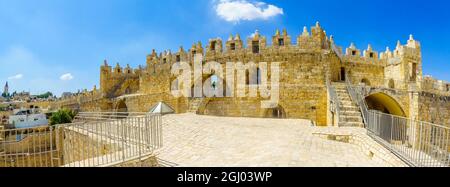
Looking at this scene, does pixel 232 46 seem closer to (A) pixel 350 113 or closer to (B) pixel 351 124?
(A) pixel 350 113

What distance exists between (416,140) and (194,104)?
13052 mm

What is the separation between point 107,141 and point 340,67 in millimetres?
16080

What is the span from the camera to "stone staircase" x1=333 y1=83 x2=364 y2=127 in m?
10.1

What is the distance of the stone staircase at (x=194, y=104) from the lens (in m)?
16.2

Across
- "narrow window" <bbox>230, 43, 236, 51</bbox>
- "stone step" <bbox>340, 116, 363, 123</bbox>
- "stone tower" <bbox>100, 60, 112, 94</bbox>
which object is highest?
"narrow window" <bbox>230, 43, 236, 51</bbox>

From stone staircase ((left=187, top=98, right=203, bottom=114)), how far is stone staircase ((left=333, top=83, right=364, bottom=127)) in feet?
27.9

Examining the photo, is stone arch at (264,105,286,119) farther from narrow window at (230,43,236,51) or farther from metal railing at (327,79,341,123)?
narrow window at (230,43,236,51)

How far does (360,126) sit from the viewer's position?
991 centimetres

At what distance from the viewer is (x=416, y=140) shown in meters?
5.06

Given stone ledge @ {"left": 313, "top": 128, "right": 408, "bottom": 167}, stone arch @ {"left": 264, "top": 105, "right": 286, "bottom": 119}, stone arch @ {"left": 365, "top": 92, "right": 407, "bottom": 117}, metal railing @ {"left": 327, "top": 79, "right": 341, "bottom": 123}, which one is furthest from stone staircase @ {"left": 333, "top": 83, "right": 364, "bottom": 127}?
stone arch @ {"left": 365, "top": 92, "right": 407, "bottom": 117}

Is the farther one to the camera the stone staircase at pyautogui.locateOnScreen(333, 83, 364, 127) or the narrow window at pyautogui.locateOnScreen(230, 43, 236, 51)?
the narrow window at pyautogui.locateOnScreen(230, 43, 236, 51)

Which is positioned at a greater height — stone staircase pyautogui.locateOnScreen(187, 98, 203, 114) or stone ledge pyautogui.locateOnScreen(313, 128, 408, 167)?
stone staircase pyautogui.locateOnScreen(187, 98, 203, 114)

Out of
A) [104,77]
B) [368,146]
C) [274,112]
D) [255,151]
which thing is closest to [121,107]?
[104,77]
